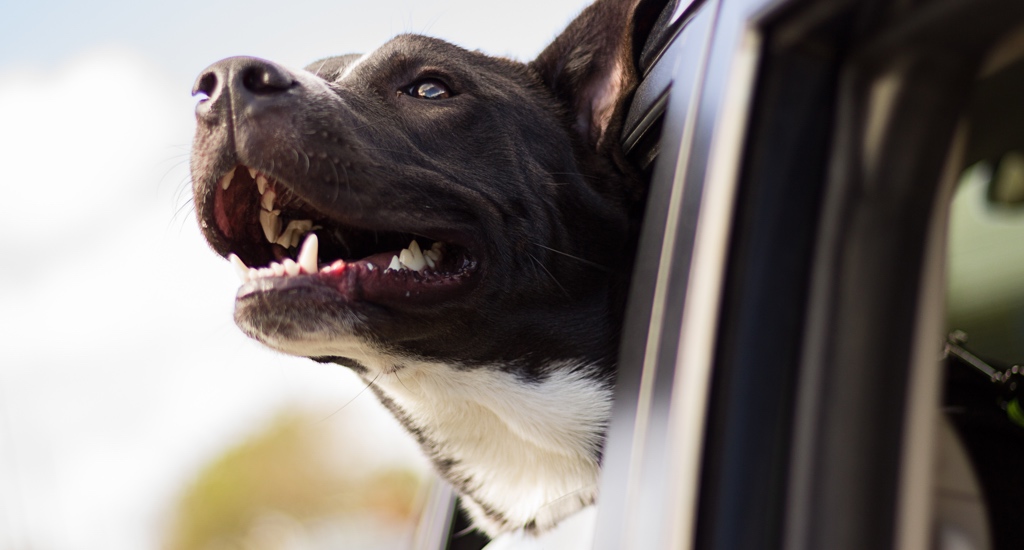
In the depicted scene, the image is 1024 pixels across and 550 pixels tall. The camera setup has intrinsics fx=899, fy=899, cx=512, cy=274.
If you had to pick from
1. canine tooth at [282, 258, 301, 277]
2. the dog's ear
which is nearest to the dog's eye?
the dog's ear

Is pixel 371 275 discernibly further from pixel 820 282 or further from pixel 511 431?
pixel 820 282

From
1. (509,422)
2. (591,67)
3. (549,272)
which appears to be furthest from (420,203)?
(591,67)

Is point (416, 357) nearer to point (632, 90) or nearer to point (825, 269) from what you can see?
point (632, 90)

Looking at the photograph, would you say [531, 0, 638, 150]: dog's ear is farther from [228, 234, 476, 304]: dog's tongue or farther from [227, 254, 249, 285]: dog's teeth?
[227, 254, 249, 285]: dog's teeth

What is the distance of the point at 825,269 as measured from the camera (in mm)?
1069

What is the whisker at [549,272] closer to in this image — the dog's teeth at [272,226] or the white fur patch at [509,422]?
the white fur patch at [509,422]

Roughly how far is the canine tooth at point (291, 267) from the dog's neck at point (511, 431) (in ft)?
1.43

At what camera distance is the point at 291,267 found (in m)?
2.01

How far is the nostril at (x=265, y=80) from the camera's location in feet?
6.28

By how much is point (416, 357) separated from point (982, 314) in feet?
4.18

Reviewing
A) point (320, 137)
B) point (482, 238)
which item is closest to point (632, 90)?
point (482, 238)

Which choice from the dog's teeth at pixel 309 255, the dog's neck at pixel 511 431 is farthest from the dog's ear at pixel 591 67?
the dog's teeth at pixel 309 255

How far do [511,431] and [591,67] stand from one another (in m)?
1.05

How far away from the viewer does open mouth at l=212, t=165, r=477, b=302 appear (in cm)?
201
